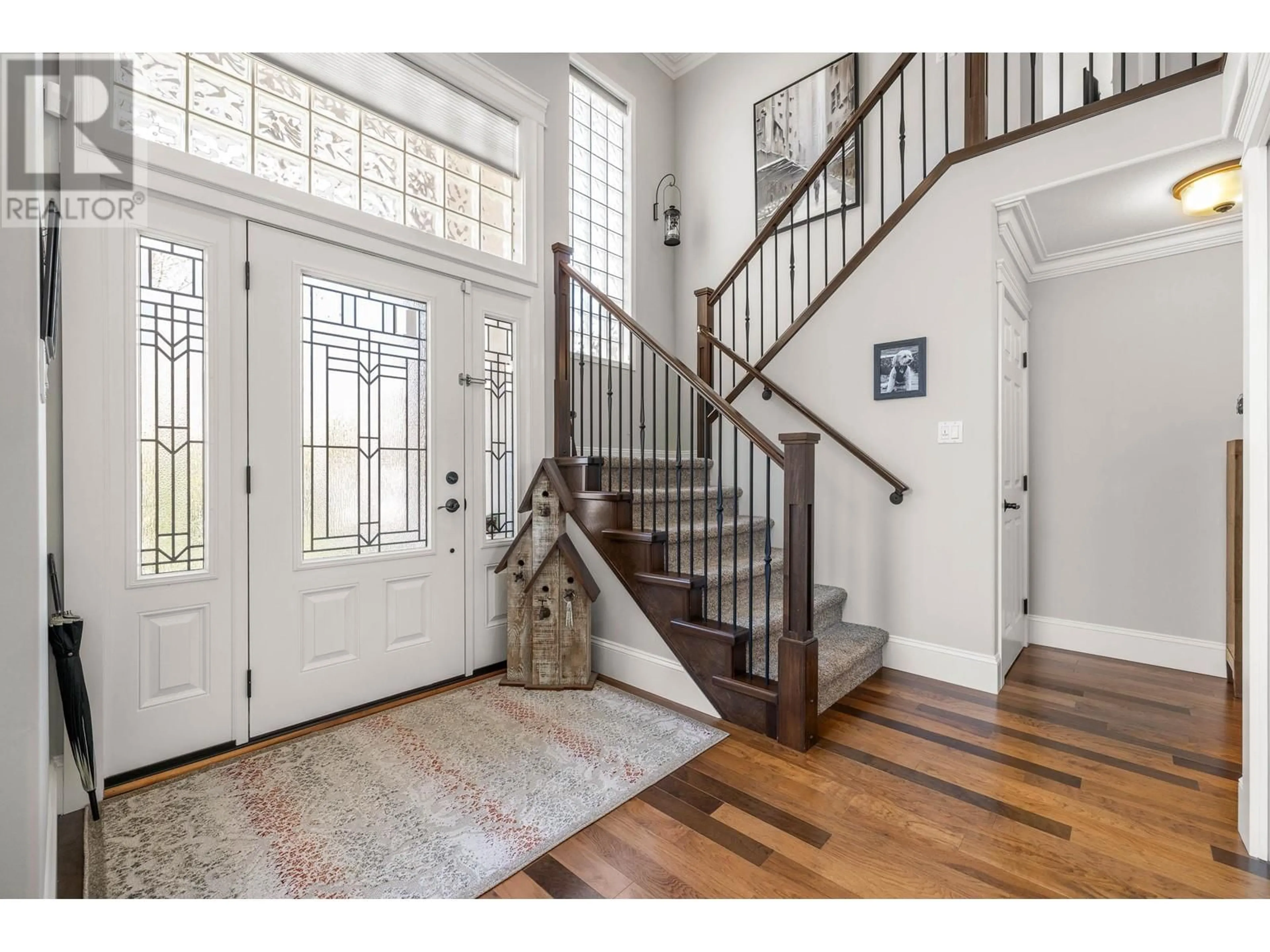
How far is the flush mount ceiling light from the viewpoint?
2445 millimetres

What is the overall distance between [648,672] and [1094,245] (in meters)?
3.49

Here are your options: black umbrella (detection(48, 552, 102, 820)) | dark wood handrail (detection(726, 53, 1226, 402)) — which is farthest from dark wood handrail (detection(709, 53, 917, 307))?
black umbrella (detection(48, 552, 102, 820))

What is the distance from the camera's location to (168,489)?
2146 mm

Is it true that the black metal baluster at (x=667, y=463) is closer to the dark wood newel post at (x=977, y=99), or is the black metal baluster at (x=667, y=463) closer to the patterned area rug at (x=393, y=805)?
the patterned area rug at (x=393, y=805)

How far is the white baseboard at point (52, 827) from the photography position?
1.38 m

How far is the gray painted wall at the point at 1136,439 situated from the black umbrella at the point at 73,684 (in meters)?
4.61

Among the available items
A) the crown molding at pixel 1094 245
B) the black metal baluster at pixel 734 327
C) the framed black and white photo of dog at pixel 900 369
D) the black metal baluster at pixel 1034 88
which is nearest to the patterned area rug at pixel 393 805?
the framed black and white photo of dog at pixel 900 369

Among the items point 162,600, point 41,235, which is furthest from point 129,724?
point 41,235

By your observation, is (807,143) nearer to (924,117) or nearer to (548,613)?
(924,117)

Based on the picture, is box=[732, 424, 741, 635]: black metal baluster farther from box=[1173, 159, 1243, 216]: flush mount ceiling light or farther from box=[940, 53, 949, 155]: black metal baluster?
box=[1173, 159, 1243, 216]: flush mount ceiling light

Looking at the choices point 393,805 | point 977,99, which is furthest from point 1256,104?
point 393,805

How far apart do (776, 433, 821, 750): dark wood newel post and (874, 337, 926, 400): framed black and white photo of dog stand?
1.09 metres

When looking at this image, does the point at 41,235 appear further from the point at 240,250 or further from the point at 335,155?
the point at 335,155

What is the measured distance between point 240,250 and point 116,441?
88 cm
